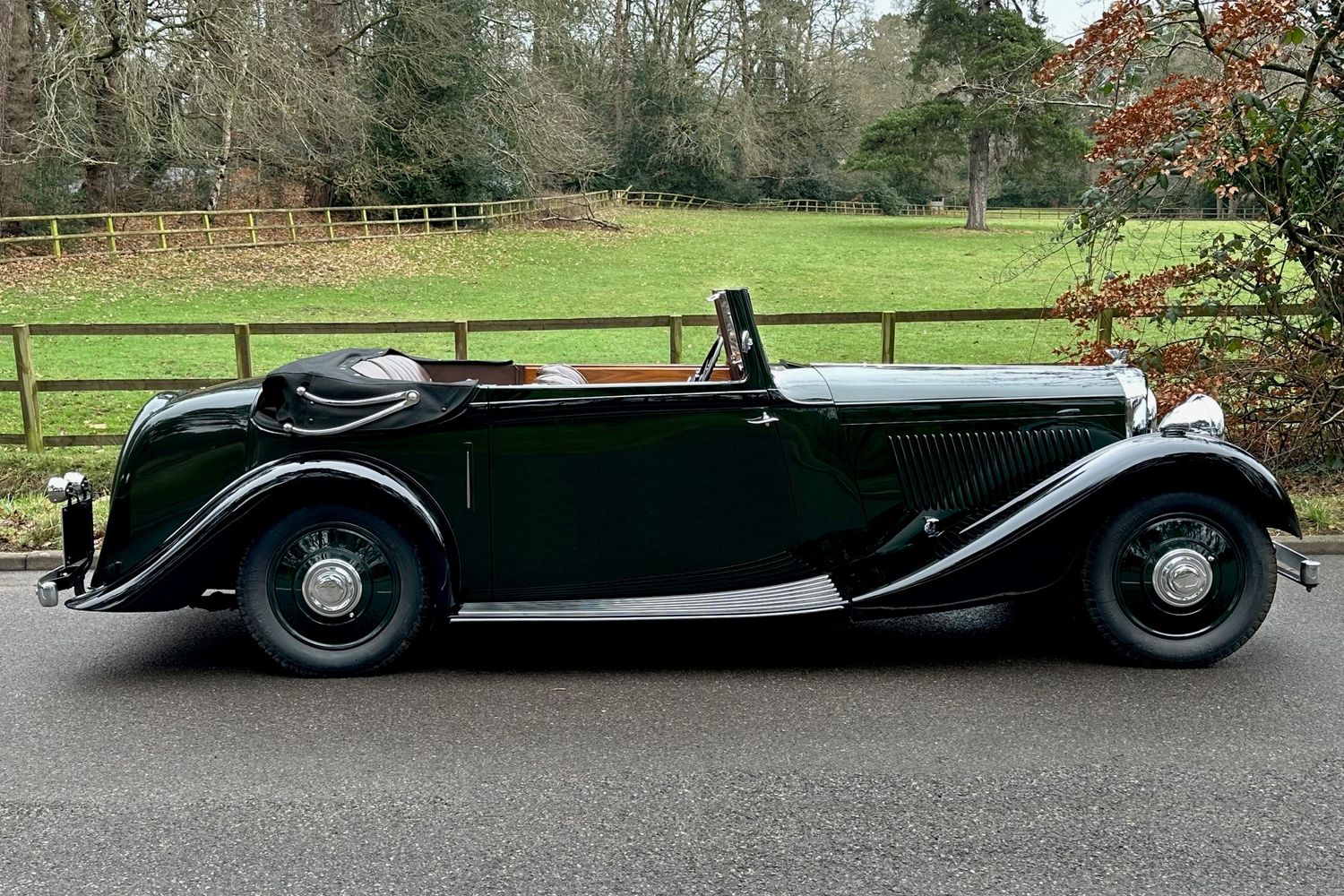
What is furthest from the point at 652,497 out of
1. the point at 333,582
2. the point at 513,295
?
the point at 513,295

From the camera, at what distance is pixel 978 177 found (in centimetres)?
4425

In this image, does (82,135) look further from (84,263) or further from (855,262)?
(855,262)

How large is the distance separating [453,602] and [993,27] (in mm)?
38167

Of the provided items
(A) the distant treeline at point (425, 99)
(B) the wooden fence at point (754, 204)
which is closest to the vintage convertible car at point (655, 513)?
(A) the distant treeline at point (425, 99)

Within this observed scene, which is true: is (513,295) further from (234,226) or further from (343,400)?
(343,400)

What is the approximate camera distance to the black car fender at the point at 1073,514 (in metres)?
4.54

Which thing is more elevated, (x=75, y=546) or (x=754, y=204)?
(x=754, y=204)

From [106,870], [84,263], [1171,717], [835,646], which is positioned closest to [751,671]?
[835,646]

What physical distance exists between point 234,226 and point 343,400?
25849 millimetres

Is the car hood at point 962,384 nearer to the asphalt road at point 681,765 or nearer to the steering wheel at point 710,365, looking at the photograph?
the steering wheel at point 710,365

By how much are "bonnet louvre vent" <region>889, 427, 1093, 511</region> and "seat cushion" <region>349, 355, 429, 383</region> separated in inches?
82.9

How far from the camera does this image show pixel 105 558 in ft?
15.4

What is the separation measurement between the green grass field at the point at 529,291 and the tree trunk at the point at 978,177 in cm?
587

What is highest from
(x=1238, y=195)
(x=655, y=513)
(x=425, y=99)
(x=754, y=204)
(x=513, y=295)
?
(x=425, y=99)
